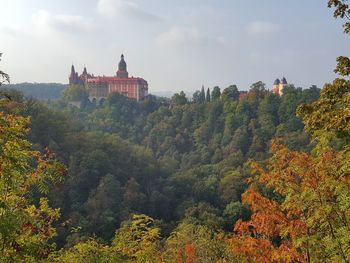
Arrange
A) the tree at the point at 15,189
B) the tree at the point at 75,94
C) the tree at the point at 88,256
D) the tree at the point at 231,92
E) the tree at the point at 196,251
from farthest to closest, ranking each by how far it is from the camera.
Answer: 1. the tree at the point at 75,94
2. the tree at the point at 231,92
3. the tree at the point at 196,251
4. the tree at the point at 88,256
5. the tree at the point at 15,189

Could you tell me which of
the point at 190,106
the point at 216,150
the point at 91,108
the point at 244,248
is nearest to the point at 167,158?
the point at 216,150

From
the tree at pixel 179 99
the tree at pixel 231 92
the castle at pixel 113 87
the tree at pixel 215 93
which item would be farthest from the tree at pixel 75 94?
the tree at pixel 231 92

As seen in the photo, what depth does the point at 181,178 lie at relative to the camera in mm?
70750

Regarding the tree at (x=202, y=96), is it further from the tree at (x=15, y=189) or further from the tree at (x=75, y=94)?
the tree at (x=15, y=189)

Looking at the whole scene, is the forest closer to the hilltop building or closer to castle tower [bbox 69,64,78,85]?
castle tower [bbox 69,64,78,85]

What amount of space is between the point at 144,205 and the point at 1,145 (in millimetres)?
54916

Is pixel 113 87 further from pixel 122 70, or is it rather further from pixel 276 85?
pixel 276 85

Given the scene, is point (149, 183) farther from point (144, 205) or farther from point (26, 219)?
point (26, 219)

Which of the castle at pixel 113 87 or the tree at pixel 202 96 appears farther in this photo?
the castle at pixel 113 87

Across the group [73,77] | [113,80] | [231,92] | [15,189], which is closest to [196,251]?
[15,189]

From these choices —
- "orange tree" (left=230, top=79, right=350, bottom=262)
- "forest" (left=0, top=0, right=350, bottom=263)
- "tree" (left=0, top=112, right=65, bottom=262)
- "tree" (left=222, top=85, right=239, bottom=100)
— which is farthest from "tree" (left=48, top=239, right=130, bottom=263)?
"tree" (left=222, top=85, right=239, bottom=100)

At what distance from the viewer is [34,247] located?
730cm

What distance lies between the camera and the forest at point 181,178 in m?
8.29

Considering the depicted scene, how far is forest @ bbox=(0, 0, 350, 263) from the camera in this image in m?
8.29
